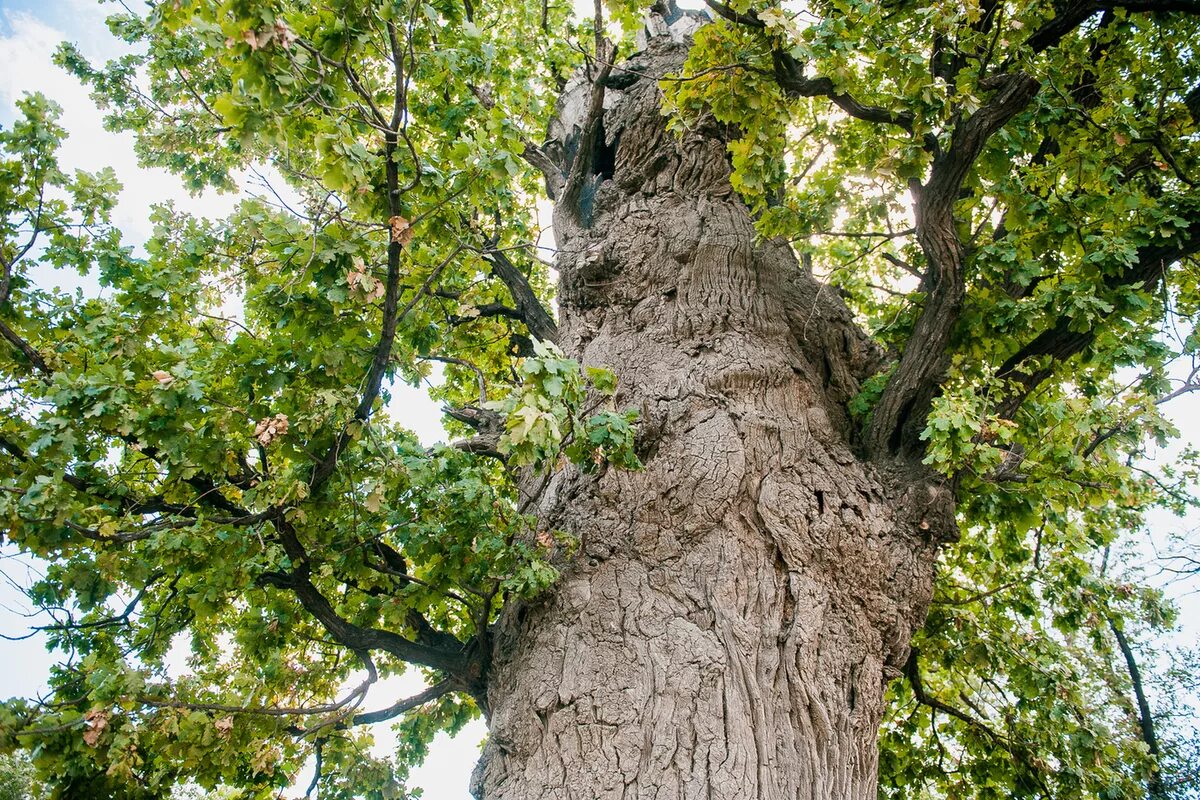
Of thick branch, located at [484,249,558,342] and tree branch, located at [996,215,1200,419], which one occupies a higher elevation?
thick branch, located at [484,249,558,342]

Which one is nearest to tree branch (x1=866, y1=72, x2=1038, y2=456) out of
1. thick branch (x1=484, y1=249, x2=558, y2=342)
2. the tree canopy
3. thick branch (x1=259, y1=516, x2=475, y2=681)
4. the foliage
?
the tree canopy

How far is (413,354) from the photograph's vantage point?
185 inches

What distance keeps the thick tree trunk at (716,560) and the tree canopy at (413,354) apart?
0.31 m

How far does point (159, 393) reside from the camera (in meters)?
3.19

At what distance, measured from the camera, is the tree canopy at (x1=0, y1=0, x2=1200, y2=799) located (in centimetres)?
333

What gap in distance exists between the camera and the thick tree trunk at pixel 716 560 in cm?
327

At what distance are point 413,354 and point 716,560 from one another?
2265 mm

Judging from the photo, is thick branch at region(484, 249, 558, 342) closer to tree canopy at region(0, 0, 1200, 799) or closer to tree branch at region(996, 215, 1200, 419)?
tree canopy at region(0, 0, 1200, 799)

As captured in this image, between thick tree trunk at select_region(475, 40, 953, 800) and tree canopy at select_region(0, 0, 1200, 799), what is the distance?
0.31 meters

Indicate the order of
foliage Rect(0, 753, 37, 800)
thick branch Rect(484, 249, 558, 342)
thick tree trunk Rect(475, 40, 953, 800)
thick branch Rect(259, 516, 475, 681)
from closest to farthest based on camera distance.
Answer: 1. thick tree trunk Rect(475, 40, 953, 800)
2. thick branch Rect(259, 516, 475, 681)
3. thick branch Rect(484, 249, 558, 342)
4. foliage Rect(0, 753, 37, 800)

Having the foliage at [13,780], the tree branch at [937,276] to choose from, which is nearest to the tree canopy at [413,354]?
the tree branch at [937,276]

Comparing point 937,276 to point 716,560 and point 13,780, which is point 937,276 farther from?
point 13,780

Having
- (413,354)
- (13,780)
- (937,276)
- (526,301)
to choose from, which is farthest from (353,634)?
(13,780)

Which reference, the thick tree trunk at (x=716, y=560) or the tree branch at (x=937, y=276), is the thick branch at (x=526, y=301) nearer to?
the thick tree trunk at (x=716, y=560)
